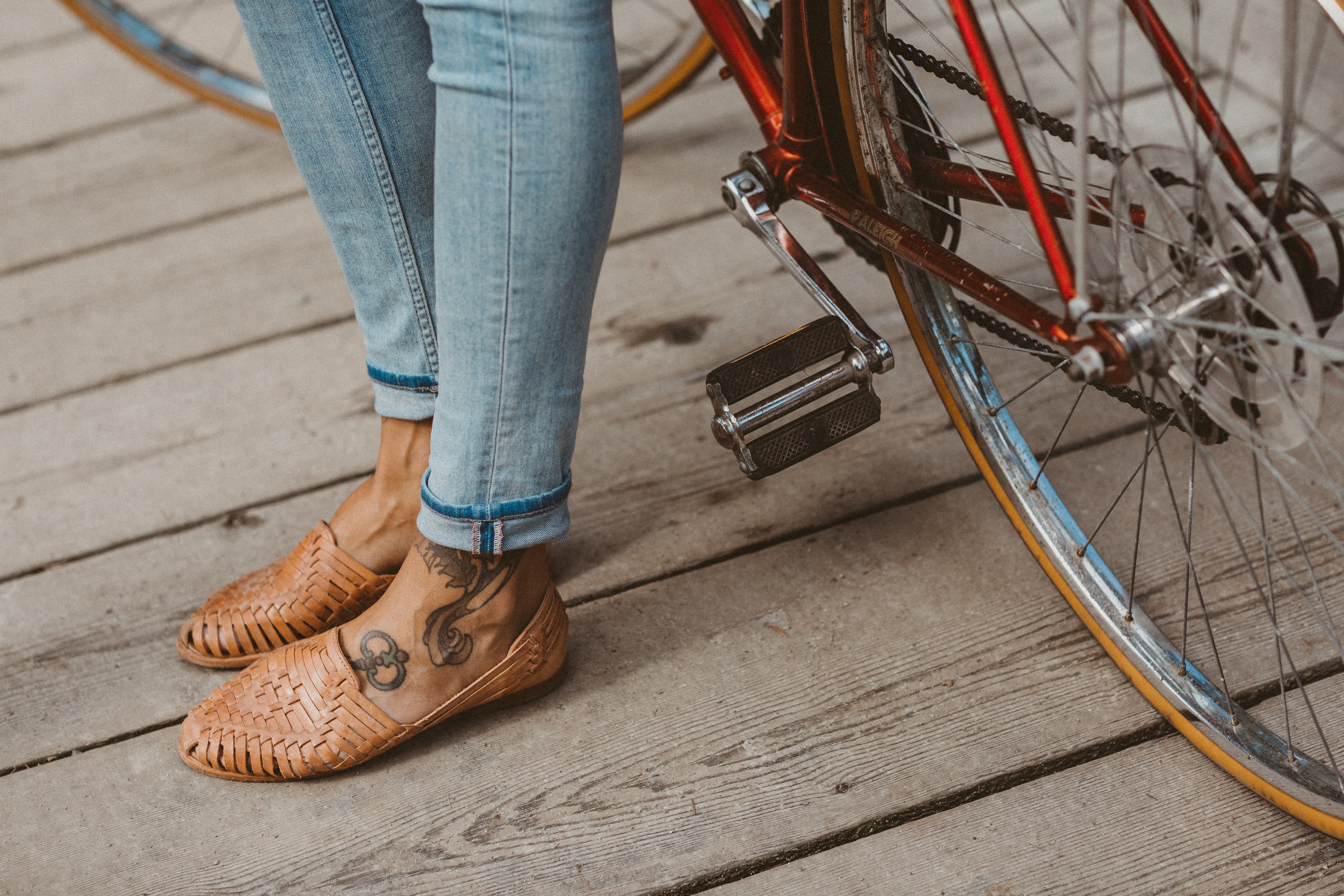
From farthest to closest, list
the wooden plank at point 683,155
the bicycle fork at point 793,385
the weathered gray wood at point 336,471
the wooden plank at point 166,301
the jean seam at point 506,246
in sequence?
the wooden plank at point 683,155
the wooden plank at point 166,301
the weathered gray wood at point 336,471
the bicycle fork at point 793,385
the jean seam at point 506,246

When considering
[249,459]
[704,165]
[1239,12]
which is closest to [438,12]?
[1239,12]

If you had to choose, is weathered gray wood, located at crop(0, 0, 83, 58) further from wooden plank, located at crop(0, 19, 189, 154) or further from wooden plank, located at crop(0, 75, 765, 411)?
wooden plank, located at crop(0, 75, 765, 411)

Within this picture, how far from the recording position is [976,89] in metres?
0.72

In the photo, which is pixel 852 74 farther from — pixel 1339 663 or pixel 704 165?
pixel 704 165

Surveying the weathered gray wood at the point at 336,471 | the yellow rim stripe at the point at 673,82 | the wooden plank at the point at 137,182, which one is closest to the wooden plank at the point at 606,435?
the weathered gray wood at the point at 336,471

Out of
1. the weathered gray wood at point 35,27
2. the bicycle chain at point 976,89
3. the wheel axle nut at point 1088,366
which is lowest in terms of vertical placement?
the weathered gray wood at point 35,27

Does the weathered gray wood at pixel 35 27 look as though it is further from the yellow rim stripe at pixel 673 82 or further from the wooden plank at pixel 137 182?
the yellow rim stripe at pixel 673 82

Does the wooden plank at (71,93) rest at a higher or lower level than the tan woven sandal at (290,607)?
lower

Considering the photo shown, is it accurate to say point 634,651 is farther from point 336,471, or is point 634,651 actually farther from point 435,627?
point 336,471

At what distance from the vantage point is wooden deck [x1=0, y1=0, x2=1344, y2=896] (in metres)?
0.69

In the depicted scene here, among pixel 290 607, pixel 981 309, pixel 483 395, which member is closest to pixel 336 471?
pixel 290 607

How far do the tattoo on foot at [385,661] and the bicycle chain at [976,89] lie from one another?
504 mm

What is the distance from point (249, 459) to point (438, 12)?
617 mm

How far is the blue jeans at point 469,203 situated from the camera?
56 centimetres
